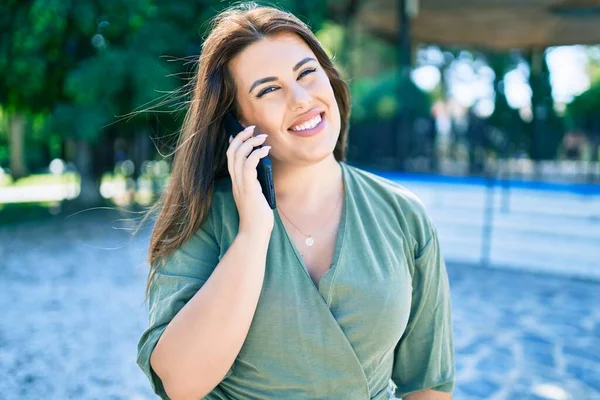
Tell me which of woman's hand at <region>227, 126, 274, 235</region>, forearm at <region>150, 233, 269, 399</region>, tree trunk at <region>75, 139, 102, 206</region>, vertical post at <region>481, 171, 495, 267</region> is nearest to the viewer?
forearm at <region>150, 233, 269, 399</region>

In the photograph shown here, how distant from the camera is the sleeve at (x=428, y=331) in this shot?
67.2 inches

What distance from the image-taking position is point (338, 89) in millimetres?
1950

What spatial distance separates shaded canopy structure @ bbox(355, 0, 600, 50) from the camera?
38.1 feet

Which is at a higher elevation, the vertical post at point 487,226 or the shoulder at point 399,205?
the shoulder at point 399,205

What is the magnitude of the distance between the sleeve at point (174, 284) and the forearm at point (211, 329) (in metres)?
0.04

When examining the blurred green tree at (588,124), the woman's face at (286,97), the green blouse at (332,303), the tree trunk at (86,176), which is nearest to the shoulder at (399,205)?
the green blouse at (332,303)

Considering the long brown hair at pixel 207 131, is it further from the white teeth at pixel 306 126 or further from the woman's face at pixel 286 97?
the white teeth at pixel 306 126

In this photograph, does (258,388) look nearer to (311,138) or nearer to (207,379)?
(207,379)

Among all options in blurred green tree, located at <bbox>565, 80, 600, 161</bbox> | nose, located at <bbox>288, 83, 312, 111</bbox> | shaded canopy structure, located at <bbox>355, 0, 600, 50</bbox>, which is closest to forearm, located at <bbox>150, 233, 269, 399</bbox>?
nose, located at <bbox>288, 83, 312, 111</bbox>

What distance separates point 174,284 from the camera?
1480 mm

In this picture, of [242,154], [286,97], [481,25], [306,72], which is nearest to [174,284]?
[242,154]

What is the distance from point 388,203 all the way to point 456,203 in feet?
24.1

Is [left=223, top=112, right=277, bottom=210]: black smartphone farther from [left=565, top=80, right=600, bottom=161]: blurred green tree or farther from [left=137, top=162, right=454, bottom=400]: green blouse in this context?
[left=565, top=80, right=600, bottom=161]: blurred green tree

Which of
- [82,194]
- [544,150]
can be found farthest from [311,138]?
[82,194]
